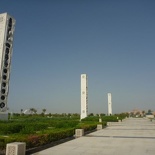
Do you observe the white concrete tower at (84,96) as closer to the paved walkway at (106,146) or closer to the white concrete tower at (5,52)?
the white concrete tower at (5,52)

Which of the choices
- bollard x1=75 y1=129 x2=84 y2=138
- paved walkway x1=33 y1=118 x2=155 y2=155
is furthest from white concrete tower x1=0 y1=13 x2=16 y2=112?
paved walkway x1=33 y1=118 x2=155 y2=155

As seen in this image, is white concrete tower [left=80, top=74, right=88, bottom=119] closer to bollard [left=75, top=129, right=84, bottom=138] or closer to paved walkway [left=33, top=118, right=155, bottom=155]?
bollard [left=75, top=129, right=84, bottom=138]

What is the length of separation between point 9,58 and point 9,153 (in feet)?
57.4

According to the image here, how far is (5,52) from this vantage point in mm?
23844

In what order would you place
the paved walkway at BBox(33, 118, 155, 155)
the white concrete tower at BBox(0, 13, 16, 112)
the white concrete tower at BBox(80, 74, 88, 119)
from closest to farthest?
the paved walkway at BBox(33, 118, 155, 155), the white concrete tower at BBox(0, 13, 16, 112), the white concrete tower at BBox(80, 74, 88, 119)

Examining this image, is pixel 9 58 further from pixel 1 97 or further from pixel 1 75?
pixel 1 97

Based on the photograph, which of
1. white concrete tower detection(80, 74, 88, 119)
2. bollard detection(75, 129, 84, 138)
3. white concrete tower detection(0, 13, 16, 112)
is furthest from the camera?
white concrete tower detection(80, 74, 88, 119)

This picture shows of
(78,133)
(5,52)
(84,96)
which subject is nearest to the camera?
(78,133)

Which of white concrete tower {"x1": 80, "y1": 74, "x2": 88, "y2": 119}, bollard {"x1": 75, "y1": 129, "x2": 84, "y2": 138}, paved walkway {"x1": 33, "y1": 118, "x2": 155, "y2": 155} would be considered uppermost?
white concrete tower {"x1": 80, "y1": 74, "x2": 88, "y2": 119}

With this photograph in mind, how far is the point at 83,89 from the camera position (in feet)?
162

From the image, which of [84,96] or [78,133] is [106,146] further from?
[84,96]

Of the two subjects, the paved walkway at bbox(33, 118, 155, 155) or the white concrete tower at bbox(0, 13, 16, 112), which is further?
the white concrete tower at bbox(0, 13, 16, 112)

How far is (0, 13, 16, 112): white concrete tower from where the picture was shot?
75.7 ft

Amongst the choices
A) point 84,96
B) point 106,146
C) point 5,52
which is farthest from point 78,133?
point 84,96
